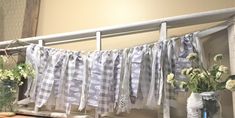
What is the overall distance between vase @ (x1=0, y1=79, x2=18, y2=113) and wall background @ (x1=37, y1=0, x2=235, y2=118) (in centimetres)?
41

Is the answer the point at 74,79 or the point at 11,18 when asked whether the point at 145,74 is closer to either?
the point at 74,79

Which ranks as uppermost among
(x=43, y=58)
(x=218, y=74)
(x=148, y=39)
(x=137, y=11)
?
(x=137, y=11)

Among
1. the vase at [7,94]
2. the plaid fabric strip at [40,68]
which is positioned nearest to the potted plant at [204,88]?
the plaid fabric strip at [40,68]

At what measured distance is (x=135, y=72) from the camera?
1370mm

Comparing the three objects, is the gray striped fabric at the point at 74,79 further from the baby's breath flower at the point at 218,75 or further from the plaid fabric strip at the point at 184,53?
the baby's breath flower at the point at 218,75

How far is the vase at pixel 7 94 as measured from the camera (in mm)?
1716

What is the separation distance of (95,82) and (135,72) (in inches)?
9.8

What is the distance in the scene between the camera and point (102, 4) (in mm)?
1824

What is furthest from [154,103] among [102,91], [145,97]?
[102,91]

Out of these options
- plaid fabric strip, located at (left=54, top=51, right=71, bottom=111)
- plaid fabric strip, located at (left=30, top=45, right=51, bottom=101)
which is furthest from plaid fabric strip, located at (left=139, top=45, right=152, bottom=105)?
plaid fabric strip, located at (left=30, top=45, right=51, bottom=101)

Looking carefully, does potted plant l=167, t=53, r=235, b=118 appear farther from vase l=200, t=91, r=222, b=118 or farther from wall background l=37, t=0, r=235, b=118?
wall background l=37, t=0, r=235, b=118

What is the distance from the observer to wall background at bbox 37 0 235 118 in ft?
4.53

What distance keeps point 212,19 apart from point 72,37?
862 millimetres

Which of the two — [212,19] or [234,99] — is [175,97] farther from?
[212,19]
